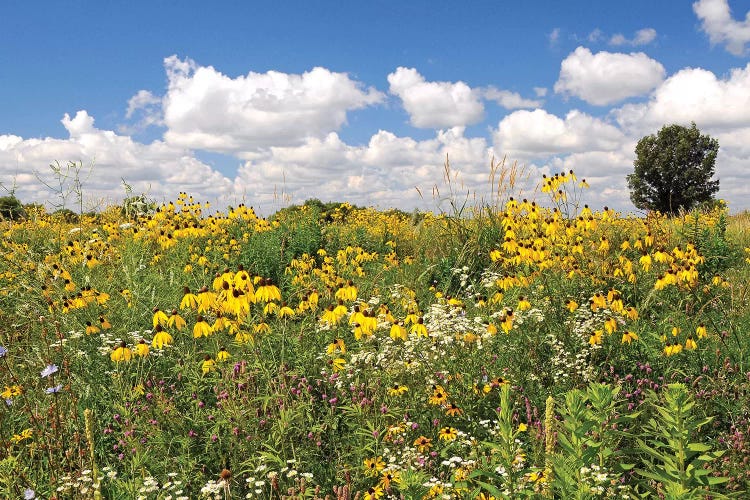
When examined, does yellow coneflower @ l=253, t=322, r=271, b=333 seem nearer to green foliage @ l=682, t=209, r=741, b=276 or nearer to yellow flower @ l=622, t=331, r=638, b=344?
yellow flower @ l=622, t=331, r=638, b=344

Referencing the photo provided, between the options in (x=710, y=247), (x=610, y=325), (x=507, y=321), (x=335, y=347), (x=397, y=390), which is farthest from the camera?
(x=710, y=247)

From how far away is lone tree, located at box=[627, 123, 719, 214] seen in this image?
37281mm

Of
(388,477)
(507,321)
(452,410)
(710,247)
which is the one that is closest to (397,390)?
(452,410)

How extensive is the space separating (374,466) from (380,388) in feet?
2.78

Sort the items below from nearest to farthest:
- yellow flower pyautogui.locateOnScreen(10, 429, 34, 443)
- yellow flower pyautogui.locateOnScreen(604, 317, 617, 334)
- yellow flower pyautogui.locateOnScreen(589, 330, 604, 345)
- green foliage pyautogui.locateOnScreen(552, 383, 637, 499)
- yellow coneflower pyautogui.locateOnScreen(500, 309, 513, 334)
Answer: green foliage pyautogui.locateOnScreen(552, 383, 637, 499) < yellow flower pyautogui.locateOnScreen(10, 429, 34, 443) < yellow coneflower pyautogui.locateOnScreen(500, 309, 513, 334) < yellow flower pyautogui.locateOnScreen(589, 330, 604, 345) < yellow flower pyautogui.locateOnScreen(604, 317, 617, 334)

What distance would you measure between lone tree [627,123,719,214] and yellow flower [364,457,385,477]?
125ft

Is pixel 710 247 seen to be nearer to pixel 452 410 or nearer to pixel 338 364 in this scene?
pixel 452 410

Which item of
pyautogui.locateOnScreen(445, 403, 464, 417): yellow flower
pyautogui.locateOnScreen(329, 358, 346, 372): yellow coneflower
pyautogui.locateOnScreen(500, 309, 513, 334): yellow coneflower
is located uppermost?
pyautogui.locateOnScreen(500, 309, 513, 334): yellow coneflower

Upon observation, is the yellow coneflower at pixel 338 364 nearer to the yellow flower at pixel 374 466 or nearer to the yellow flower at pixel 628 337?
the yellow flower at pixel 374 466

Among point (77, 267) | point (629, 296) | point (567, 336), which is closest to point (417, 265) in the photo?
point (629, 296)

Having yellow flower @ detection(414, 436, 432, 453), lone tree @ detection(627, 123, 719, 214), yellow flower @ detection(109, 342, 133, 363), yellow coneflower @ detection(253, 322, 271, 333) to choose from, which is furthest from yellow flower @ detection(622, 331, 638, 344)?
lone tree @ detection(627, 123, 719, 214)

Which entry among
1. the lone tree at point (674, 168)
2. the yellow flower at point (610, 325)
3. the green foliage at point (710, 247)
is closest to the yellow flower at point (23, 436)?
the yellow flower at point (610, 325)

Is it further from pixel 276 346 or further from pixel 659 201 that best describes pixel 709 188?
pixel 276 346

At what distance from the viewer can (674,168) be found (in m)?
37.5
